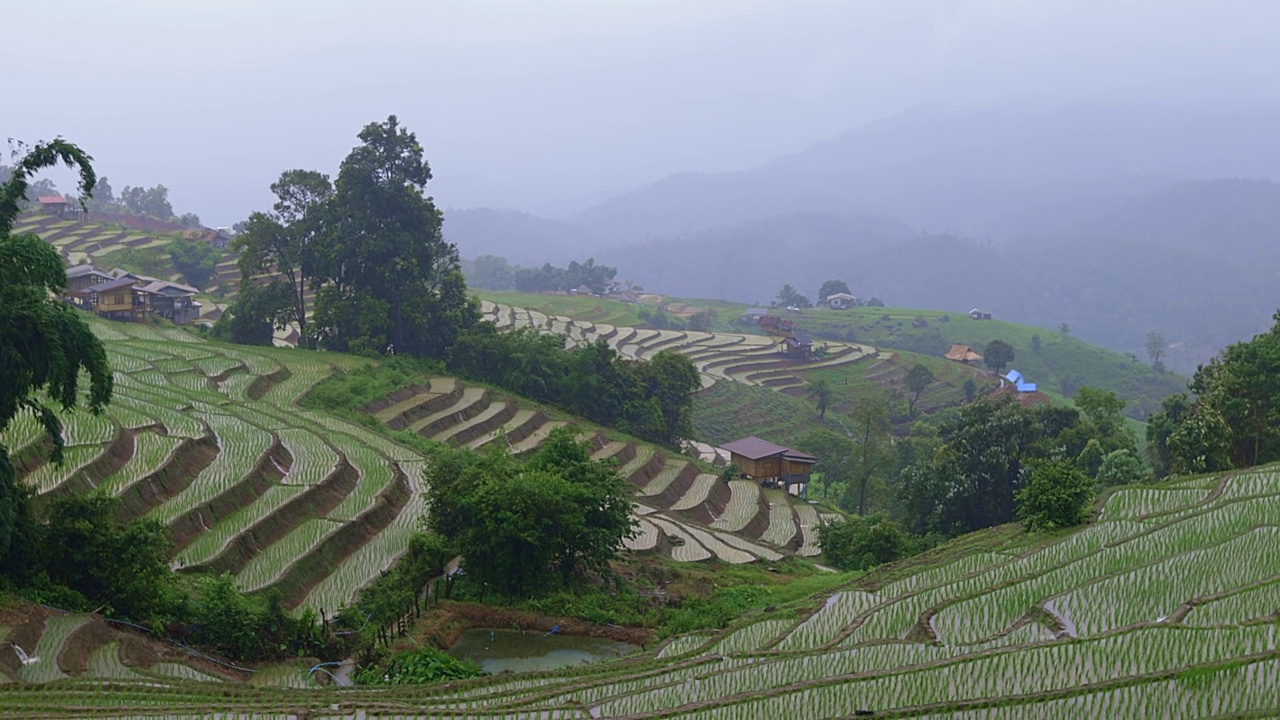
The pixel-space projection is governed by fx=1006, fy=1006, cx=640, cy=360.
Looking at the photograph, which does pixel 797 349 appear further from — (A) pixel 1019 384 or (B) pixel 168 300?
(B) pixel 168 300

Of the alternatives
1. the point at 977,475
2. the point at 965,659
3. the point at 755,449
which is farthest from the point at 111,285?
the point at 965,659

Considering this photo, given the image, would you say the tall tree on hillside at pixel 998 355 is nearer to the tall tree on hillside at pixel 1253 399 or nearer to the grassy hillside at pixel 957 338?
the grassy hillside at pixel 957 338

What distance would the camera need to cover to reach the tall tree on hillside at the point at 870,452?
38156 mm

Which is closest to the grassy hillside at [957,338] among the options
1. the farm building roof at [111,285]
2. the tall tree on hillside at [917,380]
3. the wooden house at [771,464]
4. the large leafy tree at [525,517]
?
the tall tree on hillside at [917,380]

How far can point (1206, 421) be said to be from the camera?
22.9 m

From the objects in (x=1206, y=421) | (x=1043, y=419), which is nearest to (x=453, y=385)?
(x=1043, y=419)

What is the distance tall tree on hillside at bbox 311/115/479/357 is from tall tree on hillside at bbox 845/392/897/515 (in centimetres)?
1714

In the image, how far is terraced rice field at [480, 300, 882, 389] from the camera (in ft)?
212

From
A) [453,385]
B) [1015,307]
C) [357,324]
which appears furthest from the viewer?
[1015,307]

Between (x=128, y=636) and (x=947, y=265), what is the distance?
17811 cm

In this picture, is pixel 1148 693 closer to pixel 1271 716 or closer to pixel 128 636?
pixel 1271 716

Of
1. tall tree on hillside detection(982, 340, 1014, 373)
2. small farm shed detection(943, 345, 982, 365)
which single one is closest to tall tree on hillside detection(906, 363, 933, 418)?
tall tree on hillside detection(982, 340, 1014, 373)

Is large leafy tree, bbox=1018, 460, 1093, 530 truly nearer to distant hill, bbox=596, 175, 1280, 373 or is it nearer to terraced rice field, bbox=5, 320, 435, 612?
terraced rice field, bbox=5, 320, 435, 612

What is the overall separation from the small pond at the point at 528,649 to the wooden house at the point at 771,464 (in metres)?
20.6
